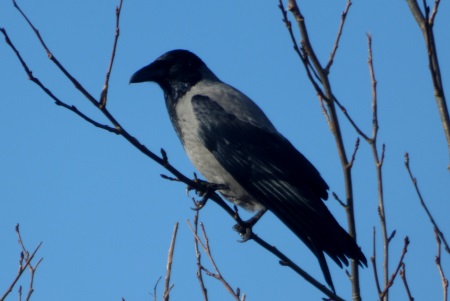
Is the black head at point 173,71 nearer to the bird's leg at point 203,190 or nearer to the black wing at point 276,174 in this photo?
the black wing at point 276,174

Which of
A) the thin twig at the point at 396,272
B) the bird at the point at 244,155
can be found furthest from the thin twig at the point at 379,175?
the bird at the point at 244,155

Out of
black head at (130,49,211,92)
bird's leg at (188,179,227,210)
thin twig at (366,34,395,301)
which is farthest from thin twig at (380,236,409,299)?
black head at (130,49,211,92)

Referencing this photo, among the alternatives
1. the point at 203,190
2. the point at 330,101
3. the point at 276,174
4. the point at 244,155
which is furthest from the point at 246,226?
the point at 330,101

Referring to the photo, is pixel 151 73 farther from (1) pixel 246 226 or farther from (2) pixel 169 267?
(2) pixel 169 267

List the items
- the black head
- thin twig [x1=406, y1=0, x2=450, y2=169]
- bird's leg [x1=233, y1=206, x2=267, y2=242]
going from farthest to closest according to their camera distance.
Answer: the black head → bird's leg [x1=233, y1=206, x2=267, y2=242] → thin twig [x1=406, y1=0, x2=450, y2=169]

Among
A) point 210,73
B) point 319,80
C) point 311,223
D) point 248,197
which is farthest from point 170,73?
point 319,80

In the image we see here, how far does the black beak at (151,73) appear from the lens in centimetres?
723

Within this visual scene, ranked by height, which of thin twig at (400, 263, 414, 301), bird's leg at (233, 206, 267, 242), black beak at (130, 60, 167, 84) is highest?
black beak at (130, 60, 167, 84)

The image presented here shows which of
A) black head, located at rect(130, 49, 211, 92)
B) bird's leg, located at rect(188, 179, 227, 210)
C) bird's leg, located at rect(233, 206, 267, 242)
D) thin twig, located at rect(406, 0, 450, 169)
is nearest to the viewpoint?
thin twig, located at rect(406, 0, 450, 169)

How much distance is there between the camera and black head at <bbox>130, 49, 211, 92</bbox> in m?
7.39

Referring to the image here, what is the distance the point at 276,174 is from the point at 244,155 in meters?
0.38

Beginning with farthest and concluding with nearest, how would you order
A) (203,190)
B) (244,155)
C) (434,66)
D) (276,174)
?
(244,155), (276,174), (203,190), (434,66)

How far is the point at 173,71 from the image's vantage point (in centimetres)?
748

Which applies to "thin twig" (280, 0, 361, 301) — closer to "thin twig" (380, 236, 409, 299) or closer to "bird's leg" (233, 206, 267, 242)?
"thin twig" (380, 236, 409, 299)
